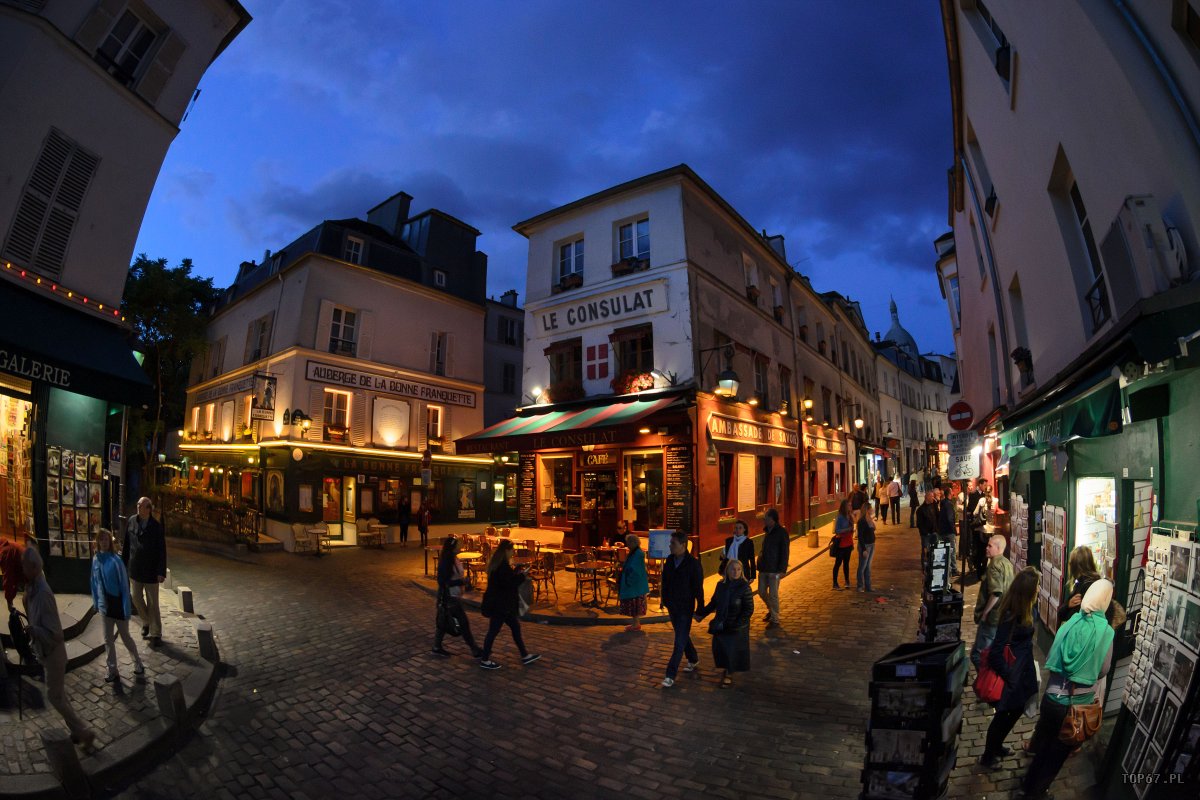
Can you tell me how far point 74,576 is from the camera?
871cm

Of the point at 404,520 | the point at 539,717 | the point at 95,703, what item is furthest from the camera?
the point at 404,520

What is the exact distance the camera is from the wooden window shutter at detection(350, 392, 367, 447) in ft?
64.1

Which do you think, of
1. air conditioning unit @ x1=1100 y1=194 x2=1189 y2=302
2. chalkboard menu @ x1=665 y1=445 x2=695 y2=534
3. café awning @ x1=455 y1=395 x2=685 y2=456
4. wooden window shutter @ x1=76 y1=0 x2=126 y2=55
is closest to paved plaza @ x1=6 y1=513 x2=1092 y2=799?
chalkboard menu @ x1=665 y1=445 x2=695 y2=534

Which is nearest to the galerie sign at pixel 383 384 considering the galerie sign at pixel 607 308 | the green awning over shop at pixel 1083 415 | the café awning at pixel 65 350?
the galerie sign at pixel 607 308

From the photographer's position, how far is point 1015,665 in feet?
14.3

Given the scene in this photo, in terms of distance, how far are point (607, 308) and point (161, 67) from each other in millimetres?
10689

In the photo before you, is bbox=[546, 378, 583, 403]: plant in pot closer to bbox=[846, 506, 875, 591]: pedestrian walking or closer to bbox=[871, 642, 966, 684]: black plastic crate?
bbox=[846, 506, 875, 591]: pedestrian walking

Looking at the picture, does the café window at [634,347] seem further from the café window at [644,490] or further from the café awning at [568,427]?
the café window at [644,490]

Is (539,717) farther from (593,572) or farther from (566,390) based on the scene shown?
(566,390)

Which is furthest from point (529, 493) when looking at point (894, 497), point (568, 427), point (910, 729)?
point (894, 497)

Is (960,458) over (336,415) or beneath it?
beneath

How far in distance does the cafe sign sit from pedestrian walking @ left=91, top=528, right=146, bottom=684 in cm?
1131

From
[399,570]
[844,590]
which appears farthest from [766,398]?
[399,570]

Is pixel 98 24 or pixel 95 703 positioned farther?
pixel 98 24
